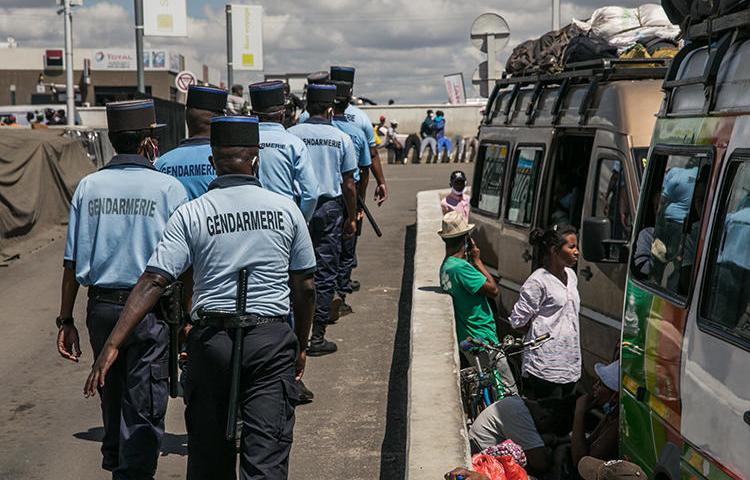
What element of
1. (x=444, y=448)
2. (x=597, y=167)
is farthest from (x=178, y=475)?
(x=597, y=167)

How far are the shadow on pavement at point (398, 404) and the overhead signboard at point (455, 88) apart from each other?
32.3 m

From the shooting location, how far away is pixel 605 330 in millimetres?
8555

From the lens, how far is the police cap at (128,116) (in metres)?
6.19

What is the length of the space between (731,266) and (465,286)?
4.76 metres

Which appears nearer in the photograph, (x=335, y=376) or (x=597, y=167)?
(x=597, y=167)

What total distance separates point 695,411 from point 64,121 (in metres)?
35.5

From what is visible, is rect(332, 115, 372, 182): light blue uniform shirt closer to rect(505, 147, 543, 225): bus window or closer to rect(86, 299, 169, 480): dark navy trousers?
rect(505, 147, 543, 225): bus window

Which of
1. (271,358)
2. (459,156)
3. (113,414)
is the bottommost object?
(459,156)

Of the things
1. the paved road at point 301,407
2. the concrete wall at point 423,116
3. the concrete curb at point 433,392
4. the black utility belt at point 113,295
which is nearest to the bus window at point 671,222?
the concrete curb at point 433,392

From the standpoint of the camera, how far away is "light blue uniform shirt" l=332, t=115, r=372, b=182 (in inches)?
446

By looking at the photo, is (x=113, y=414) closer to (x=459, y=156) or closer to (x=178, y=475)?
(x=178, y=475)

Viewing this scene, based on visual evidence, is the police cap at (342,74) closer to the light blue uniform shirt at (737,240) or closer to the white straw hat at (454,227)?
the white straw hat at (454,227)

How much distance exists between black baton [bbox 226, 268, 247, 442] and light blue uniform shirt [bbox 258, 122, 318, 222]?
2.56 meters

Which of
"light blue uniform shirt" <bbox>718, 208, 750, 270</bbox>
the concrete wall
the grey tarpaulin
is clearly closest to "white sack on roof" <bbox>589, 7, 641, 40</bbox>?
"light blue uniform shirt" <bbox>718, 208, 750, 270</bbox>
